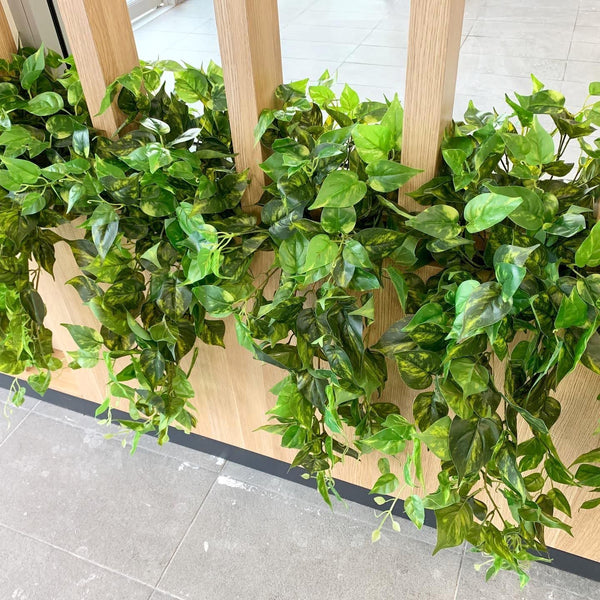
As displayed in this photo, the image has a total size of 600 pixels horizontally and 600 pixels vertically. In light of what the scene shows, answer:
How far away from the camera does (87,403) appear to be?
1.64 meters

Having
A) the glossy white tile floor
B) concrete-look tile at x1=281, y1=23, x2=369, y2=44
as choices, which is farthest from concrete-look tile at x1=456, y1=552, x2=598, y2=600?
concrete-look tile at x1=281, y1=23, x2=369, y2=44

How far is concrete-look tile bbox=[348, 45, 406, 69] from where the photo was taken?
3201 millimetres

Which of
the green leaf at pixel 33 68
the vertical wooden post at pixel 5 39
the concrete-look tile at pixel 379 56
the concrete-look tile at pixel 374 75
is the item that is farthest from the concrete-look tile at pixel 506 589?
the concrete-look tile at pixel 379 56

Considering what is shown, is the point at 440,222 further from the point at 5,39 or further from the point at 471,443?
the point at 5,39

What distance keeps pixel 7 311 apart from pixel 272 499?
744mm

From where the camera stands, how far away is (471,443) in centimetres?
76

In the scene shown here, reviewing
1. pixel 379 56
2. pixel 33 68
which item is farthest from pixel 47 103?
pixel 379 56

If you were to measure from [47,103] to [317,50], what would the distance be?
2.83 metres

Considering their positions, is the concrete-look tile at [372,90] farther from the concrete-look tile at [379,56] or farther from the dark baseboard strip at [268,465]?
the dark baseboard strip at [268,465]

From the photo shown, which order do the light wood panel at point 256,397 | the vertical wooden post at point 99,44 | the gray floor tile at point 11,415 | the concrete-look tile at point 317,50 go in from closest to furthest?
the vertical wooden post at point 99,44, the light wood panel at point 256,397, the gray floor tile at point 11,415, the concrete-look tile at point 317,50

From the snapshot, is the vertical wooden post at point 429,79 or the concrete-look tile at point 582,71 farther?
the concrete-look tile at point 582,71

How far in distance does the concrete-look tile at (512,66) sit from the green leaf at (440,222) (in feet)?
8.59

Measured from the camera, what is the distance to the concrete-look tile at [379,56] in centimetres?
320

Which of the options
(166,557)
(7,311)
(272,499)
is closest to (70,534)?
(166,557)
